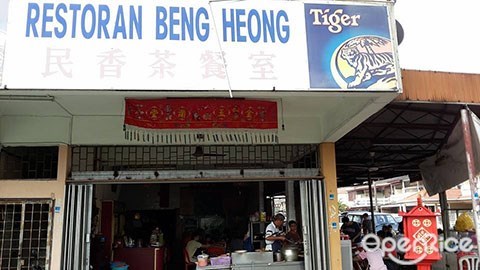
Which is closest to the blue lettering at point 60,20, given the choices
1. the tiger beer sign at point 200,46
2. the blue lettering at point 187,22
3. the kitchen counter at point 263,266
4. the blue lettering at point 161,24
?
the tiger beer sign at point 200,46

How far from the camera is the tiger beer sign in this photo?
4750 millimetres

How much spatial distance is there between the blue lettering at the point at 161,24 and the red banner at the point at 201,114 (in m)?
1.24

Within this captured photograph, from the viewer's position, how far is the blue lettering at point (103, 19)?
4832 mm

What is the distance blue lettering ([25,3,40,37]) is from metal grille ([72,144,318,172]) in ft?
9.12

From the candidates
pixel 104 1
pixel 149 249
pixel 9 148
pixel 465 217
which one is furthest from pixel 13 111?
pixel 465 217

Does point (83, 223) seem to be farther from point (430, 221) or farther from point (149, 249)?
point (430, 221)

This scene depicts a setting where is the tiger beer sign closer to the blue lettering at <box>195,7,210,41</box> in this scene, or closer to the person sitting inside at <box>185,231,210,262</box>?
the blue lettering at <box>195,7,210,41</box>

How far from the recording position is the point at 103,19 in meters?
4.84

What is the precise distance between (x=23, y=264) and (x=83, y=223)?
106 cm

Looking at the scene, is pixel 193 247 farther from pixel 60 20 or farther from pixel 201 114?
pixel 60 20

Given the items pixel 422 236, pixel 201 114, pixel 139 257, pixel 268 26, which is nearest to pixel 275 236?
pixel 201 114

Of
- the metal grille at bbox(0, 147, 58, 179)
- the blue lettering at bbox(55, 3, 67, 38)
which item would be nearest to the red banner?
the blue lettering at bbox(55, 3, 67, 38)

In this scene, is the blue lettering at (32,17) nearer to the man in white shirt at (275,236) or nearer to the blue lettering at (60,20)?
the blue lettering at (60,20)

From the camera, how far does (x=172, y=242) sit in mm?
13023
